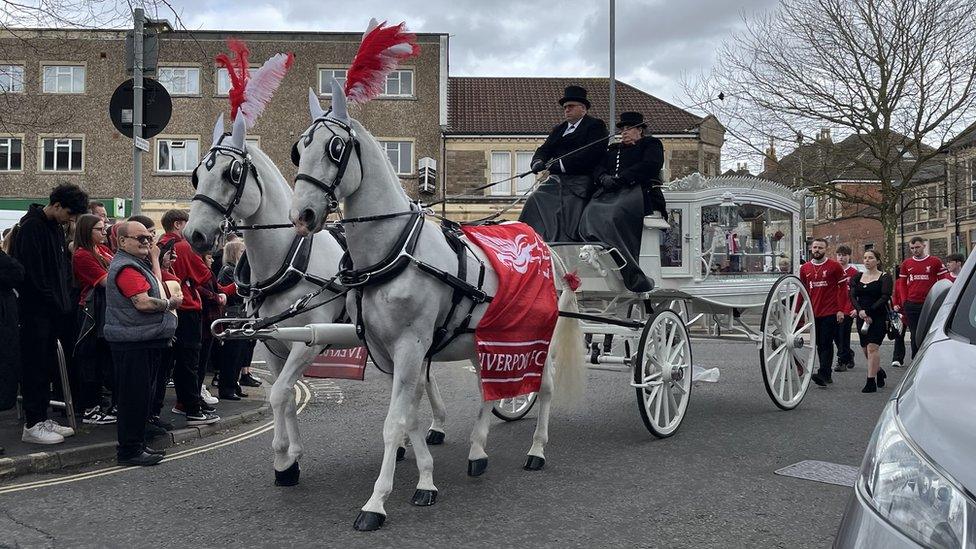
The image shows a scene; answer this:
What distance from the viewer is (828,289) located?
33.7ft

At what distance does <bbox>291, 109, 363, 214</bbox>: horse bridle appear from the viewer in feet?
14.3

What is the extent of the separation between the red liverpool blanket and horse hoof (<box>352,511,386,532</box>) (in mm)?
1153

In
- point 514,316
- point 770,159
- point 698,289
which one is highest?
point 770,159

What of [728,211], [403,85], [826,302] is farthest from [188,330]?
[403,85]

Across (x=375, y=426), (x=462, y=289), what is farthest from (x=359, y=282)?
(x=375, y=426)

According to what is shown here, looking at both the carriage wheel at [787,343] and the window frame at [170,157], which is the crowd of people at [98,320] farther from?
the window frame at [170,157]

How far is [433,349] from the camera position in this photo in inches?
197

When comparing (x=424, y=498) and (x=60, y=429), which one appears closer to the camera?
(x=424, y=498)

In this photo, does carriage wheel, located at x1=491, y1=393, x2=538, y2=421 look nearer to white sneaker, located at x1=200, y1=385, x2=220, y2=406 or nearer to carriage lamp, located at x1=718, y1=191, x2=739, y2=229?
carriage lamp, located at x1=718, y1=191, x2=739, y2=229

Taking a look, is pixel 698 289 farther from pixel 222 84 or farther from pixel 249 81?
pixel 222 84

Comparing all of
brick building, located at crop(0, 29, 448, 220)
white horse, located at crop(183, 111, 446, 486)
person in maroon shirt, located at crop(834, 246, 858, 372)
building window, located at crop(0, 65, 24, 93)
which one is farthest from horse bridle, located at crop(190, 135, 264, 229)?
brick building, located at crop(0, 29, 448, 220)

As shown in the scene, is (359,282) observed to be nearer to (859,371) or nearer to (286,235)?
(286,235)

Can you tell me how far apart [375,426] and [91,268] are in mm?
2831

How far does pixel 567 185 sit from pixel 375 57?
311 cm
